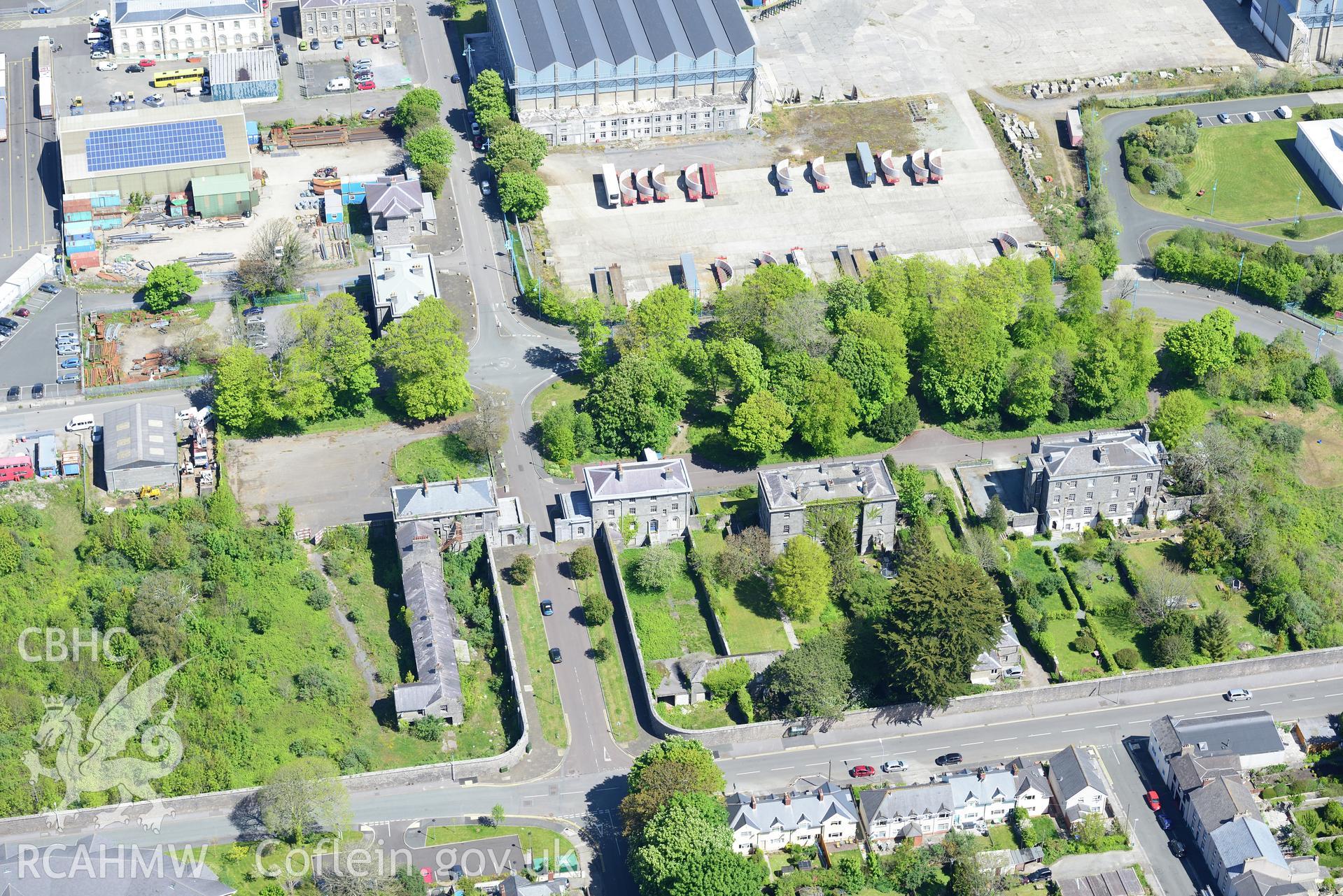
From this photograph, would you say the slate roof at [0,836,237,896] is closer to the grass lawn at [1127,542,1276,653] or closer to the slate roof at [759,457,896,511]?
the slate roof at [759,457,896,511]

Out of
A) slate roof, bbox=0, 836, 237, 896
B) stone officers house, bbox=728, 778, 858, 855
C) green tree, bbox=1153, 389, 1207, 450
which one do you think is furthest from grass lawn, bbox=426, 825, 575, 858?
green tree, bbox=1153, 389, 1207, 450

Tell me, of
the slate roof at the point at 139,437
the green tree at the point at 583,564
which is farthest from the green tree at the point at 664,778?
the slate roof at the point at 139,437

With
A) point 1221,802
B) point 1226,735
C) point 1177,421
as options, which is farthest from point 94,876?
point 1177,421

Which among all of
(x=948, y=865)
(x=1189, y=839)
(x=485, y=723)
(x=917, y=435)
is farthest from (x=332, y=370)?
(x=1189, y=839)

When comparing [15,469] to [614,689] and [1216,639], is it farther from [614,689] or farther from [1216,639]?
[1216,639]

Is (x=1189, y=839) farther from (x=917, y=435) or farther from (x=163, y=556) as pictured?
(x=163, y=556)

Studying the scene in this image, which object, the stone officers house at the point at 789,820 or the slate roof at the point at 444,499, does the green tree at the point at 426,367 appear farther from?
the stone officers house at the point at 789,820

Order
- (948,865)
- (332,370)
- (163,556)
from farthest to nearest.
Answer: (332,370) → (163,556) → (948,865)
